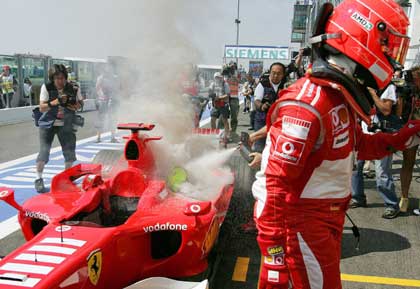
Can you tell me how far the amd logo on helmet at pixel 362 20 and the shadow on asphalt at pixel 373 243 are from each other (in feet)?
8.61

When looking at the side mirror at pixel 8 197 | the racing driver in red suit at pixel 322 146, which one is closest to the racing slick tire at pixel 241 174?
the side mirror at pixel 8 197

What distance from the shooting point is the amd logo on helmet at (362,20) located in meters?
1.65

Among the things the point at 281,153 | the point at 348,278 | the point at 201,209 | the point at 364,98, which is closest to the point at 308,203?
the point at 281,153

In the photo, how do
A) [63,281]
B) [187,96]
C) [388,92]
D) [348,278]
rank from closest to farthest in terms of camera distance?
[63,281]
[348,278]
[388,92]
[187,96]

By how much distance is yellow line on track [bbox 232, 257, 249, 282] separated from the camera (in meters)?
3.32

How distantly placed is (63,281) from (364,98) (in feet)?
5.17

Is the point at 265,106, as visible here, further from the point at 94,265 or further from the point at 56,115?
the point at 94,265

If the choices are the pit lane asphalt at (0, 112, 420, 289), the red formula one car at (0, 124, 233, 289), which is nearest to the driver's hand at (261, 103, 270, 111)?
the pit lane asphalt at (0, 112, 420, 289)

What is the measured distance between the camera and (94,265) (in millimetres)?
2178

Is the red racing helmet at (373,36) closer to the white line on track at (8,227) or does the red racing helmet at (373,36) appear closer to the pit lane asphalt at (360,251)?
the pit lane asphalt at (360,251)

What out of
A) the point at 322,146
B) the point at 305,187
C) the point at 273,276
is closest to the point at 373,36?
the point at 322,146

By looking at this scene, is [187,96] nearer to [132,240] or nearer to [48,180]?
[48,180]

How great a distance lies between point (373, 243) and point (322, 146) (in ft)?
9.36

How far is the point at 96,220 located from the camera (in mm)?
2965
